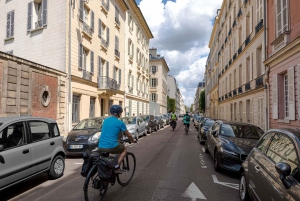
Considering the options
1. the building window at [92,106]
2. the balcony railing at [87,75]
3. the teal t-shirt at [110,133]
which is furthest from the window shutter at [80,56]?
the teal t-shirt at [110,133]

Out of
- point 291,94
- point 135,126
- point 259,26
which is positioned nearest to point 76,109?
point 135,126

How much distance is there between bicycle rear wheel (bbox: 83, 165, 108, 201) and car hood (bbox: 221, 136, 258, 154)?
3803 mm

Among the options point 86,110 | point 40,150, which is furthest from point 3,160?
point 86,110

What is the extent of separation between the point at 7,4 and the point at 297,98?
2074 centimetres

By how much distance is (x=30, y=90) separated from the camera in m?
12.2

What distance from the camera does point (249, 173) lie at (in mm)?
4109

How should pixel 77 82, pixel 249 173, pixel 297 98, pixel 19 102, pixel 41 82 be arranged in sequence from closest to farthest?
pixel 249 173 < pixel 297 98 < pixel 19 102 < pixel 41 82 < pixel 77 82

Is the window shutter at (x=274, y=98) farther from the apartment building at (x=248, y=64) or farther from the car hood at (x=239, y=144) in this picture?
the car hood at (x=239, y=144)

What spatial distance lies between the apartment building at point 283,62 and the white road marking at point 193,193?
7158 millimetres

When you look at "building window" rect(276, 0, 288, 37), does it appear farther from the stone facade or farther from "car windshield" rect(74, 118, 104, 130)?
the stone facade

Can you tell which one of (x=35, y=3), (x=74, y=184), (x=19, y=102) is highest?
(x=35, y=3)

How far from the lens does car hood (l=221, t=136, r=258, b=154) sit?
6.35 m

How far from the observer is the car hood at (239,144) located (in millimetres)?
6352

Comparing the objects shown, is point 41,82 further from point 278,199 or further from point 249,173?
point 278,199
